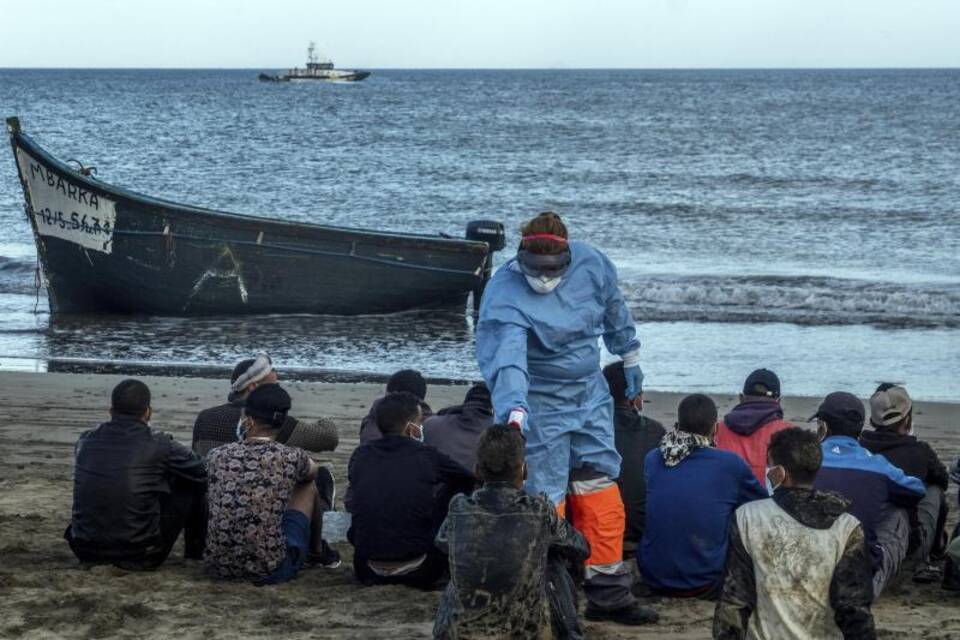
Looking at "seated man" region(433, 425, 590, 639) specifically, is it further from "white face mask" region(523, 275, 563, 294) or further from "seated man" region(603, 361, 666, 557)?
"seated man" region(603, 361, 666, 557)

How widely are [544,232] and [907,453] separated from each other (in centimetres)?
201

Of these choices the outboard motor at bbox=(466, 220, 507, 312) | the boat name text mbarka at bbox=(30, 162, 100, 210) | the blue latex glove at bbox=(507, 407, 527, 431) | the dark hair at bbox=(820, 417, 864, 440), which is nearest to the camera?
the blue latex glove at bbox=(507, 407, 527, 431)

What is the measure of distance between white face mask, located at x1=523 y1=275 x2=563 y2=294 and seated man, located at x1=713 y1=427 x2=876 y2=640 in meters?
1.13

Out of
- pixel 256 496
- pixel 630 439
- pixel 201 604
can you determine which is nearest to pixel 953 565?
pixel 630 439

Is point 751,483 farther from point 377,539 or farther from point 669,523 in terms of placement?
point 377,539

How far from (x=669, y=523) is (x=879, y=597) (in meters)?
0.98

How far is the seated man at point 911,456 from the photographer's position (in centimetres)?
593

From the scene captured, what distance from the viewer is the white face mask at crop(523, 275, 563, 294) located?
16.8 feet

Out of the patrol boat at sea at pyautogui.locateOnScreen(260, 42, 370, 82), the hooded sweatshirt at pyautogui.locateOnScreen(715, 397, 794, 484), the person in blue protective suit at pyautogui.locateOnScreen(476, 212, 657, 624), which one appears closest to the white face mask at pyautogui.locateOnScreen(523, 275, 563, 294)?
the person in blue protective suit at pyautogui.locateOnScreen(476, 212, 657, 624)

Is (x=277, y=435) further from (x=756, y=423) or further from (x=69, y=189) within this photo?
(x=69, y=189)

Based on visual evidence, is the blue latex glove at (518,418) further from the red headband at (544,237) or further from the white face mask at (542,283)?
the red headband at (544,237)

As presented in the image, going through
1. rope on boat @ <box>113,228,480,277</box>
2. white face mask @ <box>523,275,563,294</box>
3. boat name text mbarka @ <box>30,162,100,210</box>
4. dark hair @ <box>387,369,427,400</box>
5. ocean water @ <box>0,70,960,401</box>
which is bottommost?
ocean water @ <box>0,70,960,401</box>

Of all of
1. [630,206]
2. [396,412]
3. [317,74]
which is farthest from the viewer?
[317,74]

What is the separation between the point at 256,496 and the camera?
5.55m
